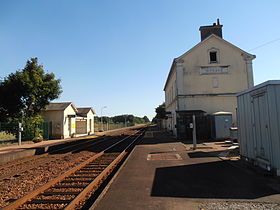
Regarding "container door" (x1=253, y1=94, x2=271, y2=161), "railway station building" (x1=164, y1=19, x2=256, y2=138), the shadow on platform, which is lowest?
the shadow on platform

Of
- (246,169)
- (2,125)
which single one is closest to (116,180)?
(246,169)

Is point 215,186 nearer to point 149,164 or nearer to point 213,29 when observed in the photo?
point 149,164

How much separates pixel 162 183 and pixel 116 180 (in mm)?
1415

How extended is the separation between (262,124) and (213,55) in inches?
766

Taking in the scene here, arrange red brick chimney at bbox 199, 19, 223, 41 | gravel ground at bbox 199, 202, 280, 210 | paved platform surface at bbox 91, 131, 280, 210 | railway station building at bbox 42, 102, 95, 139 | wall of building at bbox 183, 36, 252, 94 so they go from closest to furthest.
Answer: gravel ground at bbox 199, 202, 280, 210 → paved platform surface at bbox 91, 131, 280, 210 → wall of building at bbox 183, 36, 252, 94 → red brick chimney at bbox 199, 19, 223, 41 → railway station building at bbox 42, 102, 95, 139

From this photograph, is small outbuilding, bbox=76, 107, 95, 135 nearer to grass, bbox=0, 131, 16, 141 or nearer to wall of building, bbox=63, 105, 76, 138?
wall of building, bbox=63, 105, 76, 138

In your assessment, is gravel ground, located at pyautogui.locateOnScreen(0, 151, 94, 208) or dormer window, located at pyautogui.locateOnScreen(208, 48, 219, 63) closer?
gravel ground, located at pyautogui.locateOnScreen(0, 151, 94, 208)

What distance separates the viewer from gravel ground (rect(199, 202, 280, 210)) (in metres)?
3.99

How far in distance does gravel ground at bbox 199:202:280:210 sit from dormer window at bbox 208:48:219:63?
71.0ft

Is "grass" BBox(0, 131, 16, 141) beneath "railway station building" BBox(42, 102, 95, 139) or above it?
beneath

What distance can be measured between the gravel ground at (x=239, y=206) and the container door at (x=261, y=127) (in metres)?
2.54

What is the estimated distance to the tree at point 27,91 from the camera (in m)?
22.9

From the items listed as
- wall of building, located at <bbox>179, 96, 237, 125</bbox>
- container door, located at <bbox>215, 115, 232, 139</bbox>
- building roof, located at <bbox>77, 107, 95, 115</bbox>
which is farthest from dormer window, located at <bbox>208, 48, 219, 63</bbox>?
building roof, located at <bbox>77, 107, 95, 115</bbox>

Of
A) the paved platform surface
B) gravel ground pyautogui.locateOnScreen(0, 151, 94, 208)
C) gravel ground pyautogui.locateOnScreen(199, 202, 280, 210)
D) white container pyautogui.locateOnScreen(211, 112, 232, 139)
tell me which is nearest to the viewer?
gravel ground pyautogui.locateOnScreen(199, 202, 280, 210)
